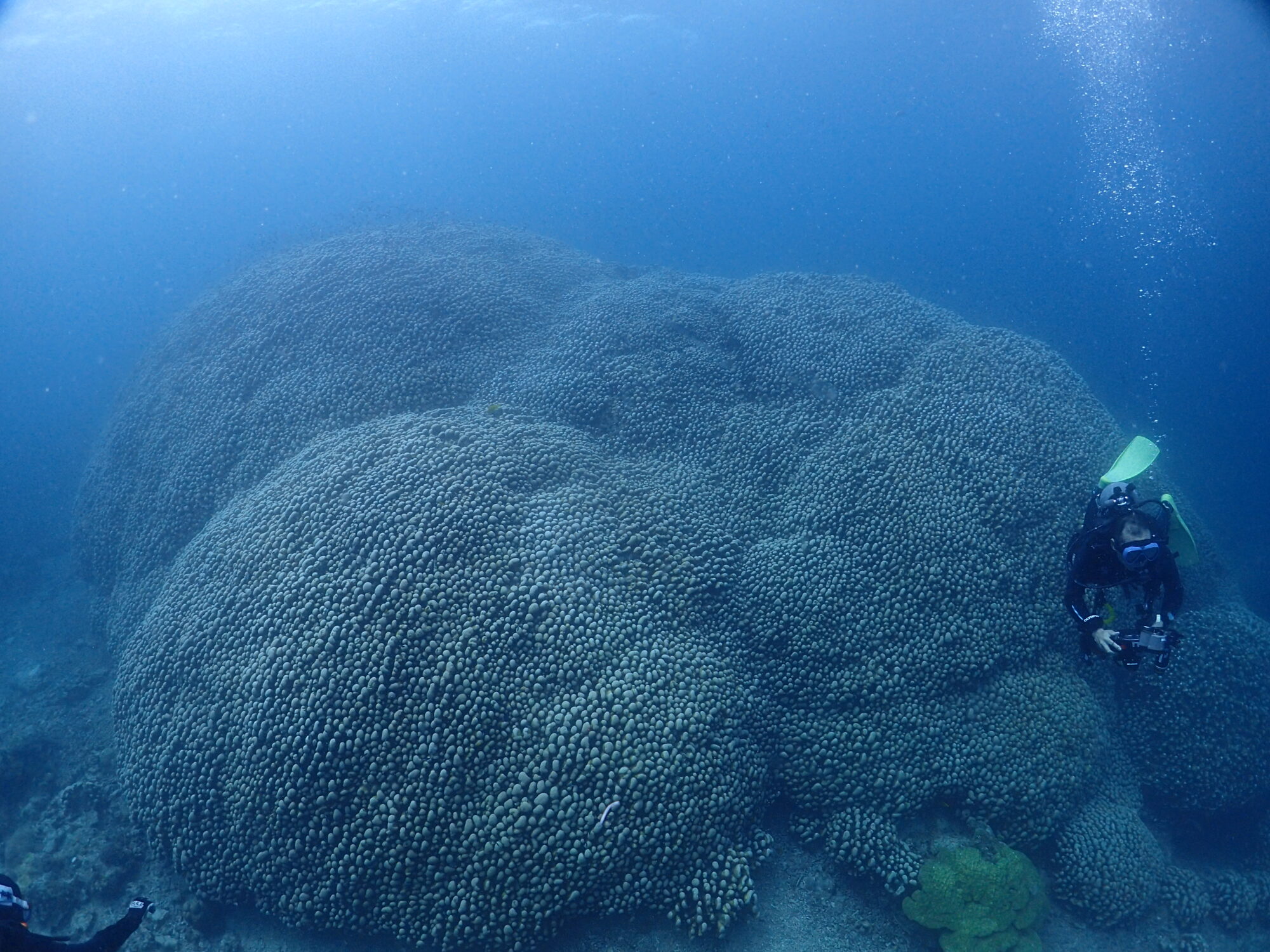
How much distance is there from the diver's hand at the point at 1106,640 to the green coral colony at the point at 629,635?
40.6 inches

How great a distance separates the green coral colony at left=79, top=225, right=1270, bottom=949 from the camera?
5.84 metres

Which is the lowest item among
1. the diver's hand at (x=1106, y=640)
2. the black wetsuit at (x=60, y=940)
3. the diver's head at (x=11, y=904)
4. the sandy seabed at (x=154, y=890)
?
the sandy seabed at (x=154, y=890)

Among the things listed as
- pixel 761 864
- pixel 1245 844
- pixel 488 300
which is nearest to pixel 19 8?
pixel 488 300

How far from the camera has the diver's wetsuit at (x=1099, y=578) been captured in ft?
21.7

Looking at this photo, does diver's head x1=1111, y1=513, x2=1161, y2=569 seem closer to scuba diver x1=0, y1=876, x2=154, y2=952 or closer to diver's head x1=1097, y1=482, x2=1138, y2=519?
diver's head x1=1097, y1=482, x2=1138, y2=519

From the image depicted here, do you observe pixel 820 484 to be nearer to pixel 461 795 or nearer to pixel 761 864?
pixel 761 864

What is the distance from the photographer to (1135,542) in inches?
252

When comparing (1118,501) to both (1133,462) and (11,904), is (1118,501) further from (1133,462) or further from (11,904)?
(11,904)

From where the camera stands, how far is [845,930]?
6.11 metres

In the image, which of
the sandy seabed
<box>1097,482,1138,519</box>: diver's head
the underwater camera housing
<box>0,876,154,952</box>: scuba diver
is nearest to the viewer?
<box>0,876,154,952</box>: scuba diver

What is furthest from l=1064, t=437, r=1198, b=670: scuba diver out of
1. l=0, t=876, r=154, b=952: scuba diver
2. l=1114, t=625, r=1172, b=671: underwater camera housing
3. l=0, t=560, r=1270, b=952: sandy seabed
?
l=0, t=876, r=154, b=952: scuba diver

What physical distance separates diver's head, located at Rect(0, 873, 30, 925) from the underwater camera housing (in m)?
9.71

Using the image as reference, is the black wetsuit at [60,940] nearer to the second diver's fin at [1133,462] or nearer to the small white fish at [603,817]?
the small white fish at [603,817]

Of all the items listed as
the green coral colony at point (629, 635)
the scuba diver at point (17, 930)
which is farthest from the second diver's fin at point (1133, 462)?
the scuba diver at point (17, 930)
